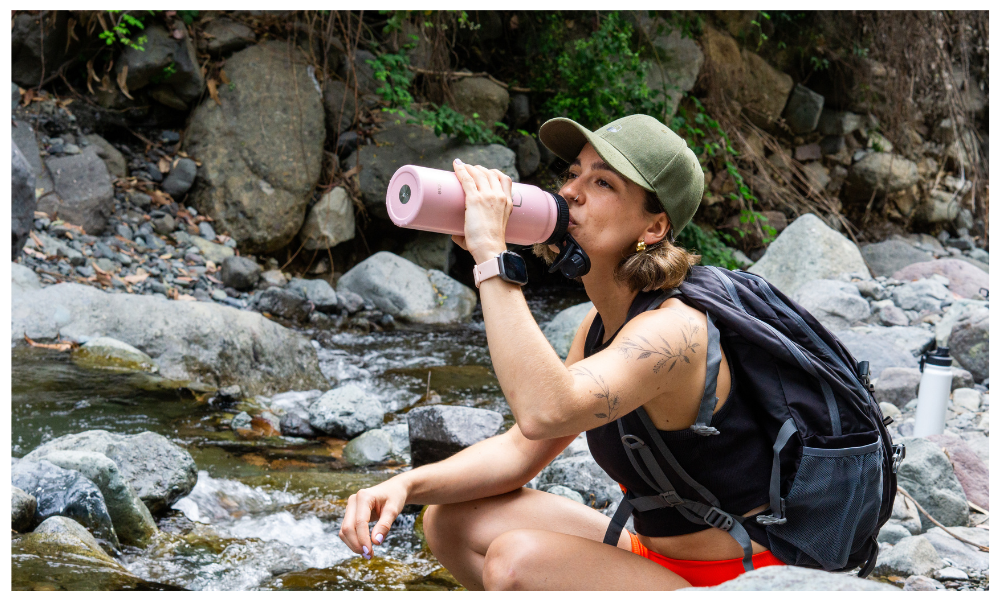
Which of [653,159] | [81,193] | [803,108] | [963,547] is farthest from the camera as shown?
[803,108]

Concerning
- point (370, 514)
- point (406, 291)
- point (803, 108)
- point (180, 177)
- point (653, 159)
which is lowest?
point (406, 291)

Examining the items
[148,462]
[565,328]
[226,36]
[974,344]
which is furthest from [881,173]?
[148,462]

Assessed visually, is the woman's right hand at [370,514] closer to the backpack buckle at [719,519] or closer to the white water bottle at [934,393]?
the backpack buckle at [719,519]

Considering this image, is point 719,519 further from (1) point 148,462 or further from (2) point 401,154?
(2) point 401,154

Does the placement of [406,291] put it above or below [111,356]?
below

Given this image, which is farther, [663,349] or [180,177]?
[180,177]

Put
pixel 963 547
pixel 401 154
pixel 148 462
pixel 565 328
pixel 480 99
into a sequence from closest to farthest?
pixel 963 547
pixel 148 462
pixel 565 328
pixel 401 154
pixel 480 99

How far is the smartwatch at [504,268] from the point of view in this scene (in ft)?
4.92

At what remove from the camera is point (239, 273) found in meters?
6.73

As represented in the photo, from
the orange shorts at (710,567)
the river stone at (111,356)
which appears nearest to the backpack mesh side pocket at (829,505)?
the orange shorts at (710,567)

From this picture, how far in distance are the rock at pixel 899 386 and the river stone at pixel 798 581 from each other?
→ 3445mm

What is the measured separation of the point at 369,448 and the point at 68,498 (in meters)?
1.53

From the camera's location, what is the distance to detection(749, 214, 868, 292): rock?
6.97m

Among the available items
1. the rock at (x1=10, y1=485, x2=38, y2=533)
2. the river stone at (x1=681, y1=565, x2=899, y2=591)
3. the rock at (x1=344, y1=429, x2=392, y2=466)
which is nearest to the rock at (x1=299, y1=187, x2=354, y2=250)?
the rock at (x1=344, y1=429, x2=392, y2=466)
